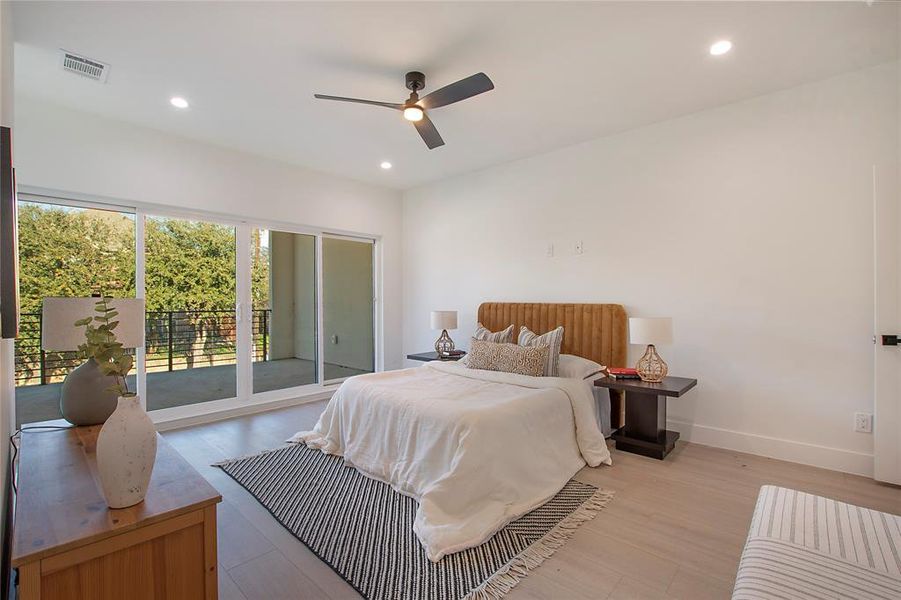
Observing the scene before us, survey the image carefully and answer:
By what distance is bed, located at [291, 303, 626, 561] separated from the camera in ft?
7.07

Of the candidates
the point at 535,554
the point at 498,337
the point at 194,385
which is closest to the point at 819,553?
the point at 535,554

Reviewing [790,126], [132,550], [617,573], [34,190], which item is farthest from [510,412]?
[34,190]

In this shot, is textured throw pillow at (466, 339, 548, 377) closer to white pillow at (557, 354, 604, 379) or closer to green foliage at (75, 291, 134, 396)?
white pillow at (557, 354, 604, 379)

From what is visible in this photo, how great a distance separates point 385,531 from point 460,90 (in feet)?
8.33

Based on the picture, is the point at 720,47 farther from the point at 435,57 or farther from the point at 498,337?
the point at 498,337

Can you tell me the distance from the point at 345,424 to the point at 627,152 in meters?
3.47

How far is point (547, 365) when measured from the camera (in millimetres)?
3471

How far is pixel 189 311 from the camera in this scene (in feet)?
13.7

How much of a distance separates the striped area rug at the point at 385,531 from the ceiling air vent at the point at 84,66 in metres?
2.84

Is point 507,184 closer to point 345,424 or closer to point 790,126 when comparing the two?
point 790,126

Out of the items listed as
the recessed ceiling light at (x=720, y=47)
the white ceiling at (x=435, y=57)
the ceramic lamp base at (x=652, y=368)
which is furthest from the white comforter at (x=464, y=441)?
the recessed ceiling light at (x=720, y=47)

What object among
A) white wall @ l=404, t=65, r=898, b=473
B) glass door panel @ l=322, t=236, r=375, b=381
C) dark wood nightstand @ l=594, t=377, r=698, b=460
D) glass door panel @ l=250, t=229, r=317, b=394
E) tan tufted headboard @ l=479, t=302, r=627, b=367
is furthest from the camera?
glass door panel @ l=322, t=236, r=375, b=381

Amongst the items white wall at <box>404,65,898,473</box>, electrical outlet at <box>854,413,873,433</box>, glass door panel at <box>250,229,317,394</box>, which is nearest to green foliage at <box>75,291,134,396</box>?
glass door panel at <box>250,229,317,394</box>

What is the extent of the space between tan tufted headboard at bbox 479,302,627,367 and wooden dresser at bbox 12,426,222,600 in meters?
3.36
